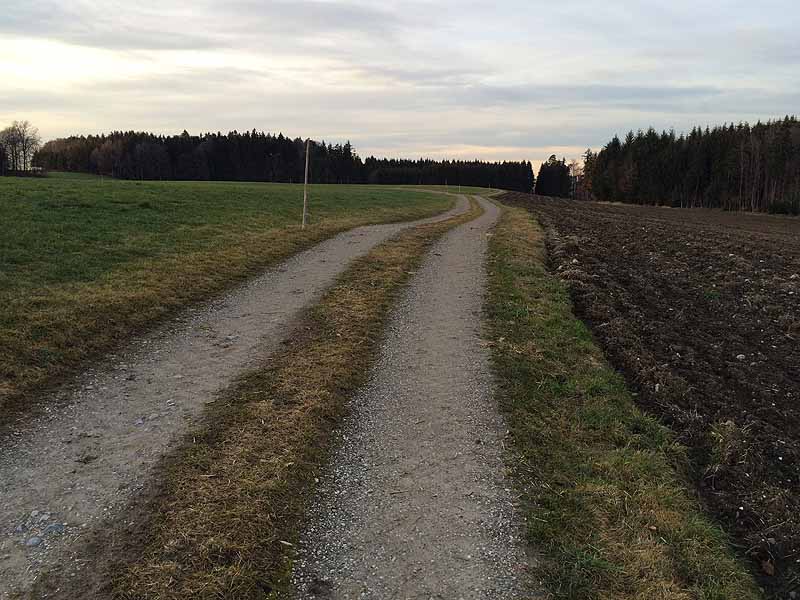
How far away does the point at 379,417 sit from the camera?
245 inches

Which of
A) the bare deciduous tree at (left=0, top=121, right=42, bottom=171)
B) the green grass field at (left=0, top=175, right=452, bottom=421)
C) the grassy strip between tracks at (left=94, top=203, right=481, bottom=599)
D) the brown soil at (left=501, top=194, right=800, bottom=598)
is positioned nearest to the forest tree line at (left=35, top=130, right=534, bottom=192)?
the bare deciduous tree at (left=0, top=121, right=42, bottom=171)

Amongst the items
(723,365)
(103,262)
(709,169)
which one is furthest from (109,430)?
(709,169)

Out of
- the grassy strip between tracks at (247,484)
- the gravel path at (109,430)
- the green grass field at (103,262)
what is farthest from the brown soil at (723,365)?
the green grass field at (103,262)

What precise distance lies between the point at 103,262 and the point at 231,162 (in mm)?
112948

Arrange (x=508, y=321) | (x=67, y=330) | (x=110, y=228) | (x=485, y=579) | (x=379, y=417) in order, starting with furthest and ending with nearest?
(x=110, y=228) → (x=508, y=321) → (x=67, y=330) → (x=379, y=417) → (x=485, y=579)

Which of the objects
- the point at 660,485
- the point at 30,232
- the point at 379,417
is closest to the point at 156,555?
the point at 379,417

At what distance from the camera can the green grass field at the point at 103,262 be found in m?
7.56

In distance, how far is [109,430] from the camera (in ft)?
18.5

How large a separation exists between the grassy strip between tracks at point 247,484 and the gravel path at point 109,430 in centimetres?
34

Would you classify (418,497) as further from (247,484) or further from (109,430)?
(109,430)

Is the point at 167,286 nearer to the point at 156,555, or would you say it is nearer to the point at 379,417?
the point at 379,417

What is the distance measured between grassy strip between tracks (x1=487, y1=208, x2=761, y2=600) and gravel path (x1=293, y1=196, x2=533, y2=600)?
0.96 feet

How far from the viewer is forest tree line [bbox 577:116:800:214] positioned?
230 feet

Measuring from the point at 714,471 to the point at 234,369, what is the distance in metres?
6.10
